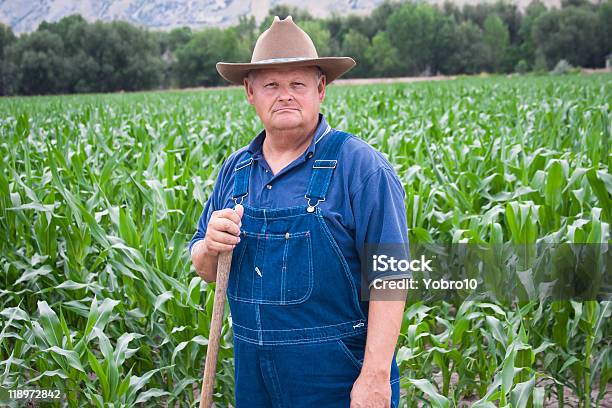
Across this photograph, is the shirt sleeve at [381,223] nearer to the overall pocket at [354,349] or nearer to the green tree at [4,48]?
the overall pocket at [354,349]

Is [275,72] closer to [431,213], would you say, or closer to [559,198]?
[431,213]

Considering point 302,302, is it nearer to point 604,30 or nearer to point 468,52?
point 604,30

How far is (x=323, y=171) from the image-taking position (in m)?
1.82

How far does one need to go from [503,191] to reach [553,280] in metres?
1.38

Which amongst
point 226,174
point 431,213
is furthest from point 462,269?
point 226,174

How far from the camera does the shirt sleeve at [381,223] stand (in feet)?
5.74

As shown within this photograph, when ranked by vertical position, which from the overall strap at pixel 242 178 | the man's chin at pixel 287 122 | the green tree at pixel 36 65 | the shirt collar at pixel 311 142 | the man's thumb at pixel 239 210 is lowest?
the man's thumb at pixel 239 210

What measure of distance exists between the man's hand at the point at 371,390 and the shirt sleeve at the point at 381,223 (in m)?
0.23

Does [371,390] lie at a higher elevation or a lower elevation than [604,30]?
lower

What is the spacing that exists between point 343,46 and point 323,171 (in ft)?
293

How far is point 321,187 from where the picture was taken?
1801 mm

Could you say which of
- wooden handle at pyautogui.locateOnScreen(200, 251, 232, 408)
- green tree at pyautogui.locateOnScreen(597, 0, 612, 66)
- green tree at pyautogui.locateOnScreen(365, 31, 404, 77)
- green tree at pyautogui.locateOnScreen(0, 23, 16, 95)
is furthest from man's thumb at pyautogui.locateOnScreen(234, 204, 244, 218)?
green tree at pyautogui.locateOnScreen(365, 31, 404, 77)

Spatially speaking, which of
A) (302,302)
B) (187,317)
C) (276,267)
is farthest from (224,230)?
(187,317)

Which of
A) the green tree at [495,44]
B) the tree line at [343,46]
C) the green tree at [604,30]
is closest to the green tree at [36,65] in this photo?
the tree line at [343,46]
